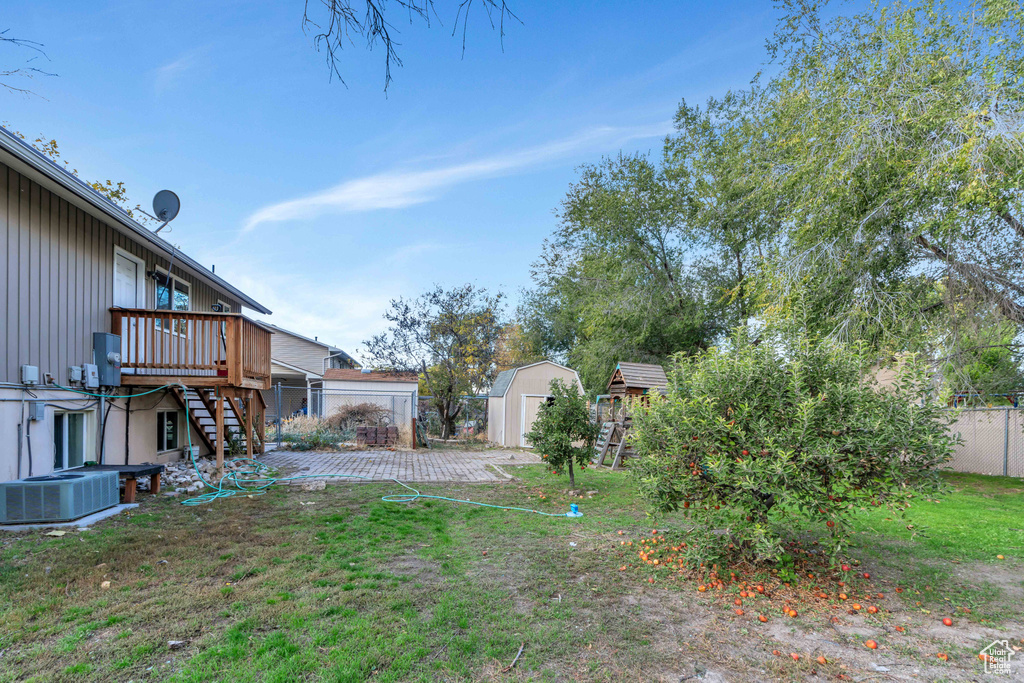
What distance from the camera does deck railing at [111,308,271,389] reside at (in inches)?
314

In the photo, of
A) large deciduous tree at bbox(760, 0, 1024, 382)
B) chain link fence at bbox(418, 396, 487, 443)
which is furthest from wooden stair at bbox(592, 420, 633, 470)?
chain link fence at bbox(418, 396, 487, 443)

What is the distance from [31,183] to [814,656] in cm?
887

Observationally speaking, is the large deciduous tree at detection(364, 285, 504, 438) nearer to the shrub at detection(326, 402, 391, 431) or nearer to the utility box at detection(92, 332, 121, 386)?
the shrub at detection(326, 402, 391, 431)

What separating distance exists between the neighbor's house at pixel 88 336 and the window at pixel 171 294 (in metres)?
0.04

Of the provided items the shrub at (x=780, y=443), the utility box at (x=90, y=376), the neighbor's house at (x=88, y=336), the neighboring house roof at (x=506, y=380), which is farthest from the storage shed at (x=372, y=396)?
the shrub at (x=780, y=443)

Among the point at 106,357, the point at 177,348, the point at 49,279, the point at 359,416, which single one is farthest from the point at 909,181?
the point at 359,416

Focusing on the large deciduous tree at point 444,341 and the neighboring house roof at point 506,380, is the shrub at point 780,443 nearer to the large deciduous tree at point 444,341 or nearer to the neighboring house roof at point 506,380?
the neighboring house roof at point 506,380

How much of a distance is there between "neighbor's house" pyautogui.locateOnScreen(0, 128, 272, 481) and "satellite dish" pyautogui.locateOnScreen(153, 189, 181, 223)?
0.68 metres

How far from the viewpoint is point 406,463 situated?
11.4 m

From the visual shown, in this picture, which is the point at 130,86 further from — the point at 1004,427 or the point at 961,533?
the point at 1004,427

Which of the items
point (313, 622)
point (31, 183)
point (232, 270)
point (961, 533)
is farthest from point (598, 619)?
point (232, 270)

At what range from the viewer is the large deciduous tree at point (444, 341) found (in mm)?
18203

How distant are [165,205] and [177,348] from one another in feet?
9.23

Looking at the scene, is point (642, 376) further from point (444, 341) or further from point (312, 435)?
point (312, 435)
